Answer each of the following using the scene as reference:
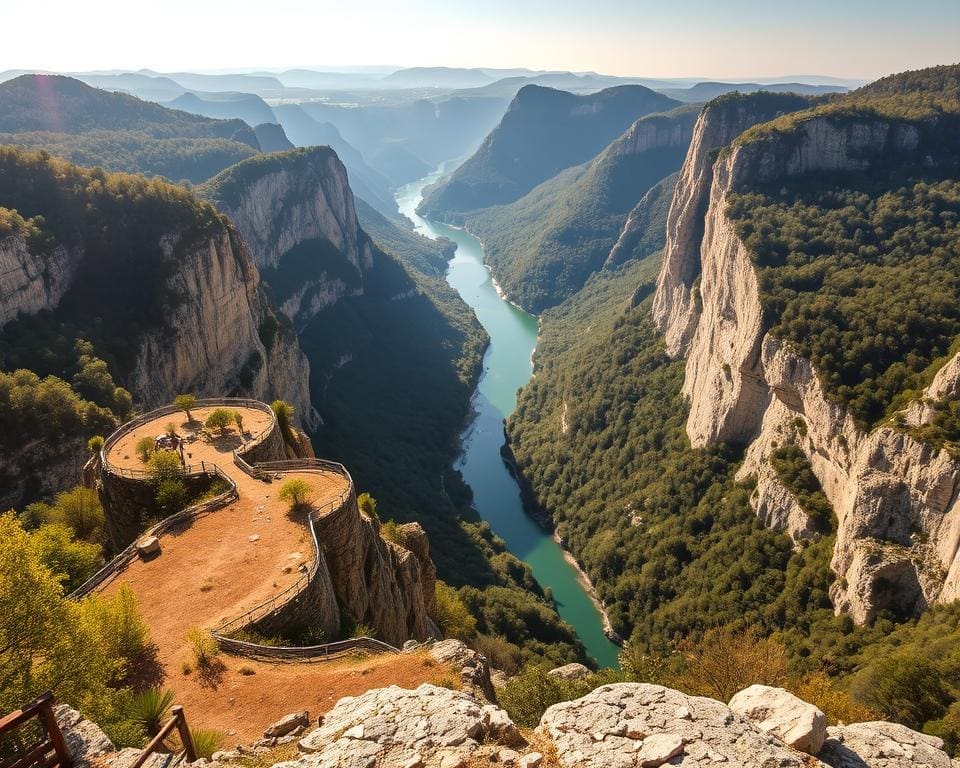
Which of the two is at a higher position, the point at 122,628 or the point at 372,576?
the point at 122,628

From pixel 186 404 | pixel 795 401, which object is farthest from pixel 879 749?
pixel 795 401

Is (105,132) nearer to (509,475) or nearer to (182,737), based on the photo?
(509,475)

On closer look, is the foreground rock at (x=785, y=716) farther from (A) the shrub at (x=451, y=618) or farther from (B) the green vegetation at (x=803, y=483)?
(B) the green vegetation at (x=803, y=483)

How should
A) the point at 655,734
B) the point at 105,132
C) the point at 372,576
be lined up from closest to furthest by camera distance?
the point at 655,734 → the point at 372,576 → the point at 105,132

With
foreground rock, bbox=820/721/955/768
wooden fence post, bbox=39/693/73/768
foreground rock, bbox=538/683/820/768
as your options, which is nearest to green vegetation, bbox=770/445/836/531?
foreground rock, bbox=820/721/955/768

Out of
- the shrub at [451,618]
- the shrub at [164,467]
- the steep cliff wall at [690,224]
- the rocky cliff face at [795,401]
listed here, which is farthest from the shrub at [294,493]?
the steep cliff wall at [690,224]

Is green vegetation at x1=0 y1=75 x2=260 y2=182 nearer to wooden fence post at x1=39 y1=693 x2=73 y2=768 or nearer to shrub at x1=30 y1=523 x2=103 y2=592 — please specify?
shrub at x1=30 y1=523 x2=103 y2=592

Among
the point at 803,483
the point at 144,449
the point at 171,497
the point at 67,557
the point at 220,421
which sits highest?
the point at 220,421

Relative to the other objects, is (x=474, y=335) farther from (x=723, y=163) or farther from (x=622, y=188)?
(x=622, y=188)
